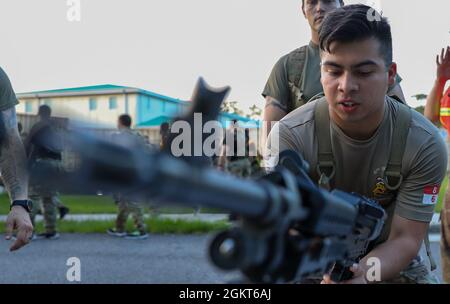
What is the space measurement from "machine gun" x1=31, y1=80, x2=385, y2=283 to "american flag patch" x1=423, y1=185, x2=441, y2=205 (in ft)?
3.15

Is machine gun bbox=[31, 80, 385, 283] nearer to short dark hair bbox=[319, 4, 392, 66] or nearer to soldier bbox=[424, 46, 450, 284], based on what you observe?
short dark hair bbox=[319, 4, 392, 66]

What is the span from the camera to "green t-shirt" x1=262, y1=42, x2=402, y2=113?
339 centimetres

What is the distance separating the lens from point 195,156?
91cm

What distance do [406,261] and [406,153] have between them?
1.30 ft

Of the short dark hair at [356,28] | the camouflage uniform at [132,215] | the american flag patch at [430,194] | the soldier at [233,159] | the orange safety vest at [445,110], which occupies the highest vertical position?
the short dark hair at [356,28]

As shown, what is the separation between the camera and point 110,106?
A: 1.20 m

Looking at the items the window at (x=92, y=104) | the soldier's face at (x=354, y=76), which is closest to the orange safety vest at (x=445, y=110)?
the soldier's face at (x=354, y=76)

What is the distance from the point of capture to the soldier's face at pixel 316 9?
11.6 feet

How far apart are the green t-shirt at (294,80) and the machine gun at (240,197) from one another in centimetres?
191

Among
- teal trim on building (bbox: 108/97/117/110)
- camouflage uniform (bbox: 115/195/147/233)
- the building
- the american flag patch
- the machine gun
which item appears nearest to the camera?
the machine gun

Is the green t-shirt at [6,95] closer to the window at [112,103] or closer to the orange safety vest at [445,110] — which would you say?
the window at [112,103]

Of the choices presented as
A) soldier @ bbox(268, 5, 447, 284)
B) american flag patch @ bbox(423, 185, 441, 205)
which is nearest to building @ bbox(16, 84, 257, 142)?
soldier @ bbox(268, 5, 447, 284)

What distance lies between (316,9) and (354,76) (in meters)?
1.56

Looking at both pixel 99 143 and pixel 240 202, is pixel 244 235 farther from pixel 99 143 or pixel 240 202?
pixel 99 143
